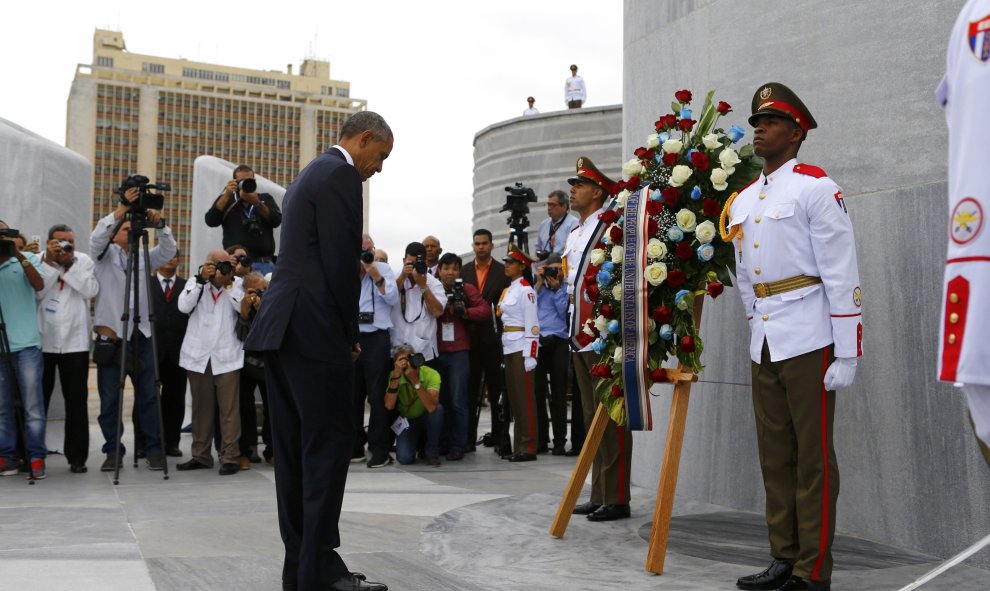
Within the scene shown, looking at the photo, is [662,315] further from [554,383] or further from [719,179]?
[554,383]

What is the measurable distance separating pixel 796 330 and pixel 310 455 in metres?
1.93

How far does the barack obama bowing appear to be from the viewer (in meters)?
3.57

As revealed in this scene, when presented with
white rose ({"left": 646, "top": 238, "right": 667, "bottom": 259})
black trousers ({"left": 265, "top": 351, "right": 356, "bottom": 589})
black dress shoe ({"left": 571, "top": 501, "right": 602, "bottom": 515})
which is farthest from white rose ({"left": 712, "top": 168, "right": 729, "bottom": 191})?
black dress shoe ({"left": 571, "top": 501, "right": 602, "bottom": 515})

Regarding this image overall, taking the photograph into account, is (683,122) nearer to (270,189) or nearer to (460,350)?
(460,350)

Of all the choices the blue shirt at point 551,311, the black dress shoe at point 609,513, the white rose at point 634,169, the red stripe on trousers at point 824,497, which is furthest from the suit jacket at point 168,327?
the red stripe on trousers at point 824,497

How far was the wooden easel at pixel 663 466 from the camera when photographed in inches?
161

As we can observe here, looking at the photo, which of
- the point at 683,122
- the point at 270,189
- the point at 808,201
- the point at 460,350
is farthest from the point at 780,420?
the point at 270,189

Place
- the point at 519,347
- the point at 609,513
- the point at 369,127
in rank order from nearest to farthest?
1. the point at 369,127
2. the point at 609,513
3. the point at 519,347

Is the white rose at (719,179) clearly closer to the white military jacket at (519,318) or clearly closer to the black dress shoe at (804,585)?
the black dress shoe at (804,585)

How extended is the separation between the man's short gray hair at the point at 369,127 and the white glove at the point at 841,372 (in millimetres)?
1919

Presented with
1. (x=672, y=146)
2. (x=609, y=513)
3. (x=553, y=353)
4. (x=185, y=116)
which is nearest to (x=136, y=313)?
(x=553, y=353)

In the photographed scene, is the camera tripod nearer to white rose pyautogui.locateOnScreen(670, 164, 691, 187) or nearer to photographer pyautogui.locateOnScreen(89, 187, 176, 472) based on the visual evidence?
photographer pyautogui.locateOnScreen(89, 187, 176, 472)

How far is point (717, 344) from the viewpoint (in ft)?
18.4

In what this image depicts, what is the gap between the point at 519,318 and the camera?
8242 millimetres
